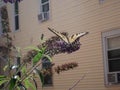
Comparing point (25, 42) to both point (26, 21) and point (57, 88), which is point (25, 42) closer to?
point (26, 21)

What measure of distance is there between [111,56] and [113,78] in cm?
79

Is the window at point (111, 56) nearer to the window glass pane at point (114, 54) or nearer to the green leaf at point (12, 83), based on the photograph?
the window glass pane at point (114, 54)

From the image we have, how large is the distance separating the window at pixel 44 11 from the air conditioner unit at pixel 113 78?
16.6ft

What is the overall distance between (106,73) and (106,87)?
47 centimetres

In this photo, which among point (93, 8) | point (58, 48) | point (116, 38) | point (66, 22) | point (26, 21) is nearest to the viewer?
point (58, 48)

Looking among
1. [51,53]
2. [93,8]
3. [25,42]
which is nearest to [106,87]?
[93,8]

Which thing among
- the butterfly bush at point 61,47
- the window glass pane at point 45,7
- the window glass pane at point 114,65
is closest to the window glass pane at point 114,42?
the window glass pane at point 114,65

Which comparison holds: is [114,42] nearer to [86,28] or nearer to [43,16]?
[86,28]

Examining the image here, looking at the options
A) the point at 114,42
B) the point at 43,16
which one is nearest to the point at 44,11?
the point at 43,16

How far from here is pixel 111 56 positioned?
1380cm

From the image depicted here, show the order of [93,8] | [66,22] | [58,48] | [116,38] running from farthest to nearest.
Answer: [66,22], [93,8], [116,38], [58,48]

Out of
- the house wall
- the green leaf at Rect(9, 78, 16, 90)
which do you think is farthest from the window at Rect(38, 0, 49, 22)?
the green leaf at Rect(9, 78, 16, 90)

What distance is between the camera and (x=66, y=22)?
16172mm

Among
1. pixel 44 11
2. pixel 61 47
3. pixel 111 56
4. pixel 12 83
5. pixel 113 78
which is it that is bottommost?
pixel 113 78
